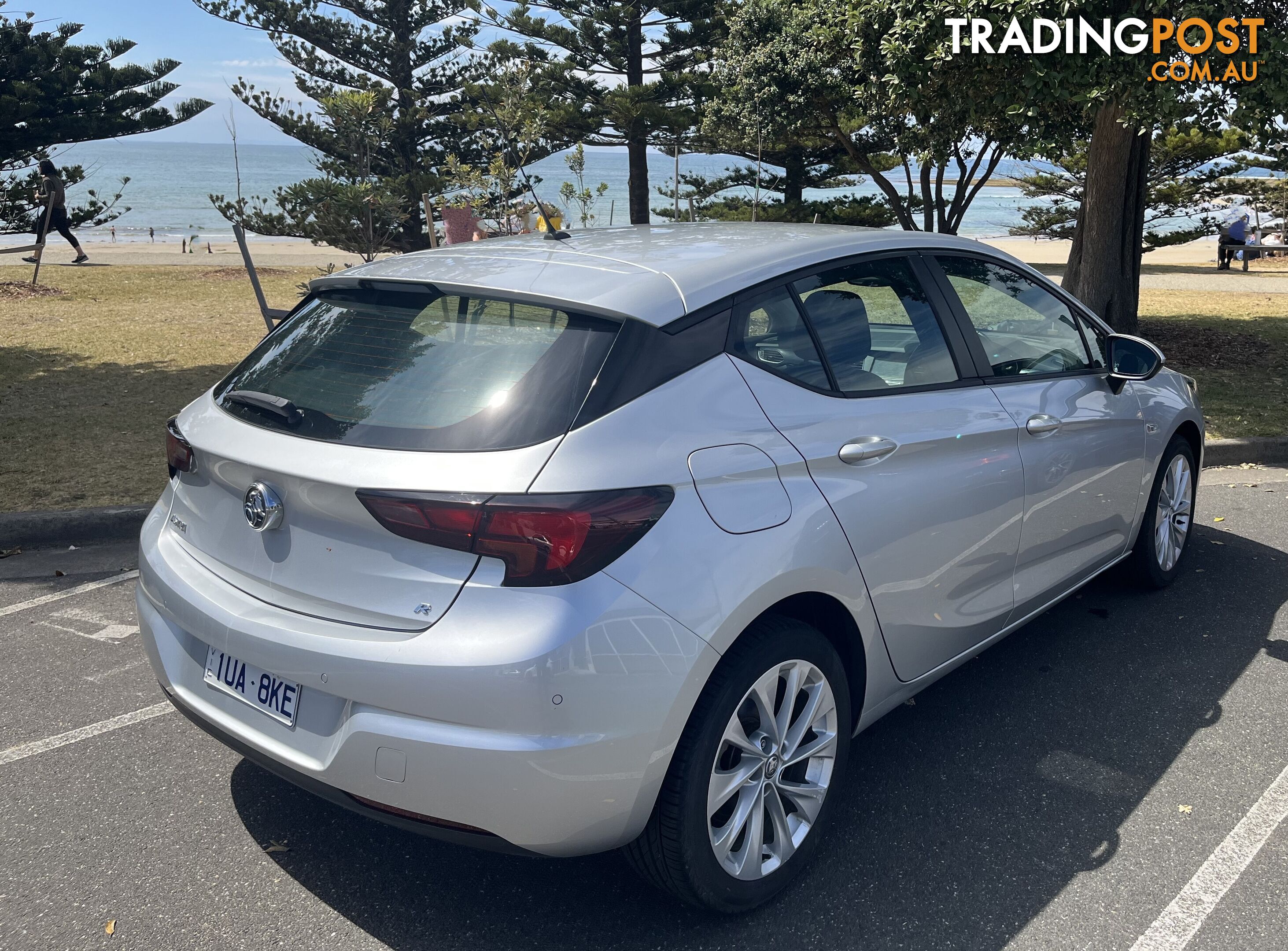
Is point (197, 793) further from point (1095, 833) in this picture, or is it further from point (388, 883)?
point (1095, 833)

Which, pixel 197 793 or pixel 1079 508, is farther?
pixel 1079 508

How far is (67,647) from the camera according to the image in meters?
4.41

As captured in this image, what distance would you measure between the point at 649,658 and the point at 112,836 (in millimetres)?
1796

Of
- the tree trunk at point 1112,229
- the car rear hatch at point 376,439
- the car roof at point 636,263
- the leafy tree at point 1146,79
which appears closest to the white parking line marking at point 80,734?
the car rear hatch at point 376,439

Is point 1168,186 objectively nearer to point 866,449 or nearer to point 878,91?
point 878,91

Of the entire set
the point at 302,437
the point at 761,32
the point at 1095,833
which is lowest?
the point at 1095,833

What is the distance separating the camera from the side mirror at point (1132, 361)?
4227 millimetres

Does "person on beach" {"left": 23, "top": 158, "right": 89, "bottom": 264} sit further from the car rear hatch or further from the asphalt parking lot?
the car rear hatch

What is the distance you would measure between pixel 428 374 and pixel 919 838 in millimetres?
1885

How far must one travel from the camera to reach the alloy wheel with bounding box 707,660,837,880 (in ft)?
8.67

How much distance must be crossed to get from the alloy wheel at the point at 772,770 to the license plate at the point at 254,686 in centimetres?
99

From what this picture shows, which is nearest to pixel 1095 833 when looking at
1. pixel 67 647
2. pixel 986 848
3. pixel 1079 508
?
pixel 986 848

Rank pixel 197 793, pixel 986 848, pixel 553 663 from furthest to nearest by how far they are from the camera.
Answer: pixel 197 793, pixel 986 848, pixel 553 663

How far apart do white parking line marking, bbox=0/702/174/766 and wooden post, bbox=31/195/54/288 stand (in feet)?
47.5
